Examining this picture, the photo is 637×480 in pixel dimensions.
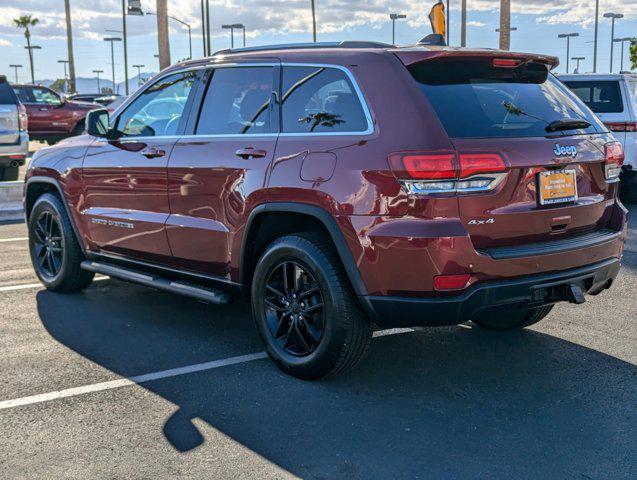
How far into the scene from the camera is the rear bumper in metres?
3.79

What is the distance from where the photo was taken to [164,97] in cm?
548

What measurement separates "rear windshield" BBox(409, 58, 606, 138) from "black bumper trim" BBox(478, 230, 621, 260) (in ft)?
1.90

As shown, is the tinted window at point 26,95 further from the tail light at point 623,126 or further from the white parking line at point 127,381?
the white parking line at point 127,381

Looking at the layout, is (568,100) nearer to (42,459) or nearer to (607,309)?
(607,309)

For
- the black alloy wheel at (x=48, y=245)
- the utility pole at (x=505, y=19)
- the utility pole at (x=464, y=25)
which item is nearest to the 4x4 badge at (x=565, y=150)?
the black alloy wheel at (x=48, y=245)

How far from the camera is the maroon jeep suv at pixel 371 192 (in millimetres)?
3773

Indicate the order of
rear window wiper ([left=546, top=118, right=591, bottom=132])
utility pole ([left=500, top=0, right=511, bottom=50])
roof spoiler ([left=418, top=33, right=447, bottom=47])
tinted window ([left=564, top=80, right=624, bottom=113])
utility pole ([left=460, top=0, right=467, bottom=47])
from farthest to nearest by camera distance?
utility pole ([left=460, top=0, right=467, bottom=47]) → utility pole ([left=500, top=0, right=511, bottom=50]) → tinted window ([left=564, top=80, right=624, bottom=113]) → roof spoiler ([left=418, top=33, right=447, bottom=47]) → rear window wiper ([left=546, top=118, right=591, bottom=132])

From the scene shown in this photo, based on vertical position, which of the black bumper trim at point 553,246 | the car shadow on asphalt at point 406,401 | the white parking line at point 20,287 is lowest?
the car shadow on asphalt at point 406,401

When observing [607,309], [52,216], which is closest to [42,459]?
[52,216]

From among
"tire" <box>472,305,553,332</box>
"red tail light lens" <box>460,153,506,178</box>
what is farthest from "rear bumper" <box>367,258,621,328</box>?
"tire" <box>472,305,553,332</box>

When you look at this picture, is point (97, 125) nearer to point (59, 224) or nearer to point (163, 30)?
point (59, 224)

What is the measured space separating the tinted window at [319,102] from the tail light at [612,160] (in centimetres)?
149

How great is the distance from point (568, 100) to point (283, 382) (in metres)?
2.36

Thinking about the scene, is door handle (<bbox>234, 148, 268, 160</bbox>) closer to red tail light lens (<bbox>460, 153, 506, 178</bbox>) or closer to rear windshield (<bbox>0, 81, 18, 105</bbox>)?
red tail light lens (<bbox>460, 153, 506, 178</bbox>)
